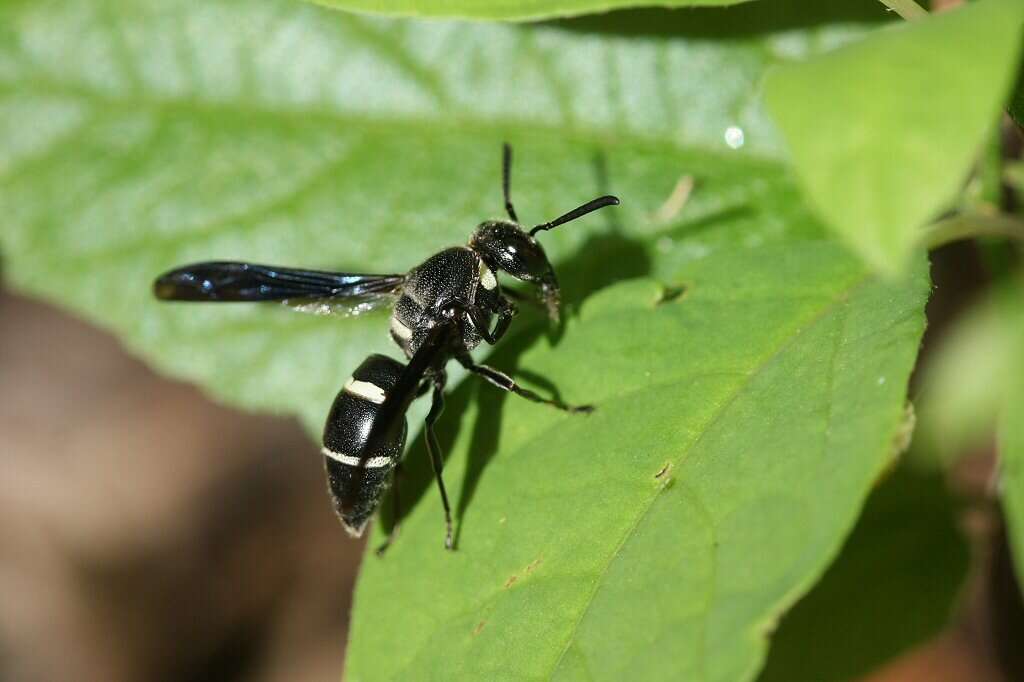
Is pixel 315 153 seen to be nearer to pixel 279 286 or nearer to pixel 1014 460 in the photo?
pixel 279 286

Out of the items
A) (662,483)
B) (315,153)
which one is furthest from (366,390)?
(662,483)

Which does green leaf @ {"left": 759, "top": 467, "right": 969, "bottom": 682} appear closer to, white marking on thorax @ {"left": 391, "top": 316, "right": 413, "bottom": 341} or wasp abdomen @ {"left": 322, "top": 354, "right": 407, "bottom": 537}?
wasp abdomen @ {"left": 322, "top": 354, "right": 407, "bottom": 537}

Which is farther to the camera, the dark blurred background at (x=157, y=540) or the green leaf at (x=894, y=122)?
the dark blurred background at (x=157, y=540)

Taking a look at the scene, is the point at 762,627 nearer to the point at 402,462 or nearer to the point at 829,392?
the point at 829,392

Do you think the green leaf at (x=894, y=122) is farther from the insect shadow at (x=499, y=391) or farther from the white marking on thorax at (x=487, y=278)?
the white marking on thorax at (x=487, y=278)

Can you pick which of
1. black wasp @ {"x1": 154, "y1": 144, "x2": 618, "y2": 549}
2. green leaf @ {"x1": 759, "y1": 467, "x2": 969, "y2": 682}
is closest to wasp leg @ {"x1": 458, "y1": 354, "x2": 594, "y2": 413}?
black wasp @ {"x1": 154, "y1": 144, "x2": 618, "y2": 549}

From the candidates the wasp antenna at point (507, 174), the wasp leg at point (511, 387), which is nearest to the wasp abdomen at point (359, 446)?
the wasp leg at point (511, 387)

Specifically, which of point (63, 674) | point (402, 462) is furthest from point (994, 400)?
point (63, 674)
